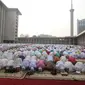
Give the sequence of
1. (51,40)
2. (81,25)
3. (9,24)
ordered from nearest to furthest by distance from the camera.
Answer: (51,40)
(9,24)
(81,25)

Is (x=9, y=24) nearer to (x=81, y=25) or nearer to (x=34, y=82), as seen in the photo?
(x=81, y=25)

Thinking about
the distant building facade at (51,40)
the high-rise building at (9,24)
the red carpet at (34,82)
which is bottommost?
the red carpet at (34,82)

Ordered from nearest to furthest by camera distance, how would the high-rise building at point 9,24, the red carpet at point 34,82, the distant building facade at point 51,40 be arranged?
the red carpet at point 34,82, the distant building facade at point 51,40, the high-rise building at point 9,24

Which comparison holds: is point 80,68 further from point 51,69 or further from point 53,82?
point 53,82

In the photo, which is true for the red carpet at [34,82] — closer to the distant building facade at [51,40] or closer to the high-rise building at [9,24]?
the distant building facade at [51,40]

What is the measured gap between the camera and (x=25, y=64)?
9.86ft

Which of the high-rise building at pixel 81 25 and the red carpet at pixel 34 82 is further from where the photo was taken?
the high-rise building at pixel 81 25

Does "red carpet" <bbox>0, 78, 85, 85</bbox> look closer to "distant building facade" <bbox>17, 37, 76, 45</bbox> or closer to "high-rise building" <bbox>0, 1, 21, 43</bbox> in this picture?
"distant building facade" <bbox>17, 37, 76, 45</bbox>

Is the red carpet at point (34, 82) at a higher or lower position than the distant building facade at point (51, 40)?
lower

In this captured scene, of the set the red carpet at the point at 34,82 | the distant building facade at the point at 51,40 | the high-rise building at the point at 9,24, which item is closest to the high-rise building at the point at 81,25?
the distant building facade at the point at 51,40

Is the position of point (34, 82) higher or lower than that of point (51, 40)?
lower

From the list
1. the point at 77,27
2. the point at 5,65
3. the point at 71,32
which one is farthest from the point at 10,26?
the point at 5,65

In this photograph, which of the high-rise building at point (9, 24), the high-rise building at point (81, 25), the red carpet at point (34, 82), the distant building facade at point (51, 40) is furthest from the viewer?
the high-rise building at point (81, 25)

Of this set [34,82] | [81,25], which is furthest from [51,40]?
[34,82]
